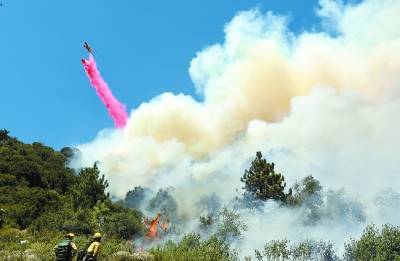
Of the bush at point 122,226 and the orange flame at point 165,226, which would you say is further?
the orange flame at point 165,226

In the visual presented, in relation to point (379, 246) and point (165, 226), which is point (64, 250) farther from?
point (165, 226)

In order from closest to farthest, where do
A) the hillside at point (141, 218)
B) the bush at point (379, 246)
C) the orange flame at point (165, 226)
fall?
the hillside at point (141, 218) → the bush at point (379, 246) → the orange flame at point (165, 226)

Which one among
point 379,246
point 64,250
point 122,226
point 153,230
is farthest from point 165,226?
point 64,250

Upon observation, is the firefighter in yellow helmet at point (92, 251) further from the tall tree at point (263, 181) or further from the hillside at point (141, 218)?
the tall tree at point (263, 181)

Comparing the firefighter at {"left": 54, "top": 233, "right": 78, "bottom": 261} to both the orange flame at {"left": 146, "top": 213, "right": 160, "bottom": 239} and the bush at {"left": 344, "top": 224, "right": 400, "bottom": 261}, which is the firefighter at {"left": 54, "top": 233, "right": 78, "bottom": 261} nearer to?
the bush at {"left": 344, "top": 224, "right": 400, "bottom": 261}

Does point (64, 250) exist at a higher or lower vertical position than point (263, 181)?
lower

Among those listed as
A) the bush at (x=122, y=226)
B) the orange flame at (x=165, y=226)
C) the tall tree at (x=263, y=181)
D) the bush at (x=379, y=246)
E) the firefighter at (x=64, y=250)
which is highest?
the tall tree at (x=263, y=181)

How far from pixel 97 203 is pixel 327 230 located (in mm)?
31353

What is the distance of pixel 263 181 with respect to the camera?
86.1 metres

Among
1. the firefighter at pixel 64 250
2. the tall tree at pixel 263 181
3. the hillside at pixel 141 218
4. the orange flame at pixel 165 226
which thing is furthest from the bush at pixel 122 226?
the firefighter at pixel 64 250

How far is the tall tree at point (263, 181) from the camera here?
279 ft

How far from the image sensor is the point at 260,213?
262 ft

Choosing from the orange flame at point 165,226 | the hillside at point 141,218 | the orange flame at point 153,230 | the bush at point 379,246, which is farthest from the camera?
the orange flame at point 165,226

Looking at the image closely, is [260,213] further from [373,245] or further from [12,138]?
[12,138]
